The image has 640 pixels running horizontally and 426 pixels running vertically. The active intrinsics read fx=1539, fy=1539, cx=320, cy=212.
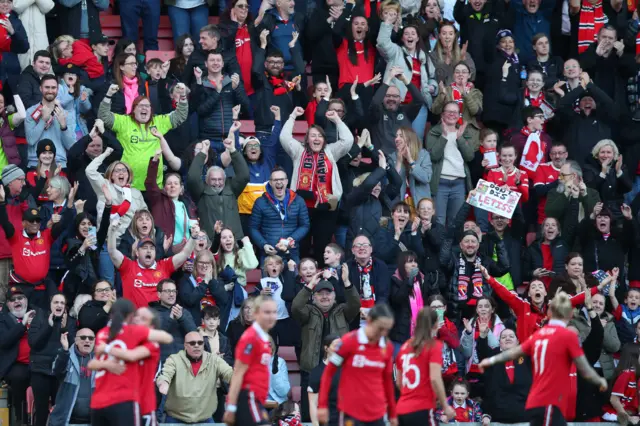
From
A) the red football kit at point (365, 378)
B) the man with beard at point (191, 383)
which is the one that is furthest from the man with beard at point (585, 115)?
the red football kit at point (365, 378)

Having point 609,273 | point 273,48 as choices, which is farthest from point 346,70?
point 609,273

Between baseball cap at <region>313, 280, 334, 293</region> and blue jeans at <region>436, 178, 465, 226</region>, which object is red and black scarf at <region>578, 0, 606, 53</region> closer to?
blue jeans at <region>436, 178, 465, 226</region>

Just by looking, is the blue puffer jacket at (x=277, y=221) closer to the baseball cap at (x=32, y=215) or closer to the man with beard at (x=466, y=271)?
the man with beard at (x=466, y=271)

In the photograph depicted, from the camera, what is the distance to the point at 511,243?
65.3 ft

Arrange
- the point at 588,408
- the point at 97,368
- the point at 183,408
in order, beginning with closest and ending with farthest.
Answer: the point at 97,368 < the point at 183,408 < the point at 588,408

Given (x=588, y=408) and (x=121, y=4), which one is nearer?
(x=588, y=408)

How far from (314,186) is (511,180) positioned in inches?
105

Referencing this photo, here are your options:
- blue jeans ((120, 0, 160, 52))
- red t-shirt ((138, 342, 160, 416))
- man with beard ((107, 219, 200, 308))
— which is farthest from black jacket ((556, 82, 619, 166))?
red t-shirt ((138, 342, 160, 416))

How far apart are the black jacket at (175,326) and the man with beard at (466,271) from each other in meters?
3.39

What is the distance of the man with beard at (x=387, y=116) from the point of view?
67.9 feet

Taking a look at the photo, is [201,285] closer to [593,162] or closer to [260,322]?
[260,322]

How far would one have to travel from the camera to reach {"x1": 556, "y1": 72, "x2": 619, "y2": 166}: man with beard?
21547mm

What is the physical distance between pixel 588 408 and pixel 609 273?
215 cm

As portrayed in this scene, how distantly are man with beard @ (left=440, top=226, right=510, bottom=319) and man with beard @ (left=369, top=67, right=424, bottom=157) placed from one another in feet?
6.75
